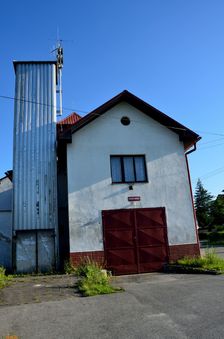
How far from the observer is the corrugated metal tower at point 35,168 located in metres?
14.3

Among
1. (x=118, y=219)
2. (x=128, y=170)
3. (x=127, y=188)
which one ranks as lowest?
(x=118, y=219)

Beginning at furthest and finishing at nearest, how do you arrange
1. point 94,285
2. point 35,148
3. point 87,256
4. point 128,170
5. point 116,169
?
point 35,148 → point 128,170 → point 116,169 → point 87,256 → point 94,285

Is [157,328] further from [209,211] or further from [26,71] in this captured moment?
[209,211]

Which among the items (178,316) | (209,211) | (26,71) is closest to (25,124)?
(26,71)

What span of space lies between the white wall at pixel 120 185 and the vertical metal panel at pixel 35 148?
4.18 feet

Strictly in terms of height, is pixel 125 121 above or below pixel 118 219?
above

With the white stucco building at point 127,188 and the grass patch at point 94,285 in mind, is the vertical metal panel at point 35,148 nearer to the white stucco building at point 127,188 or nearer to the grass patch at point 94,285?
the white stucco building at point 127,188

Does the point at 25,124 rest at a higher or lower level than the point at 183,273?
higher

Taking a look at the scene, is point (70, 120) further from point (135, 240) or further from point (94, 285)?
point (94, 285)

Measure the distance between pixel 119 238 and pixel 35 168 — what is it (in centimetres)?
498

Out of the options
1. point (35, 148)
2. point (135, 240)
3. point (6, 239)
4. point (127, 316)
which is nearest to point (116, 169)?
point (135, 240)

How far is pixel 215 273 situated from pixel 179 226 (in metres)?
3.36

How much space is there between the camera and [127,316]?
6668 millimetres

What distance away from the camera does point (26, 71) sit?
54.2 feet
